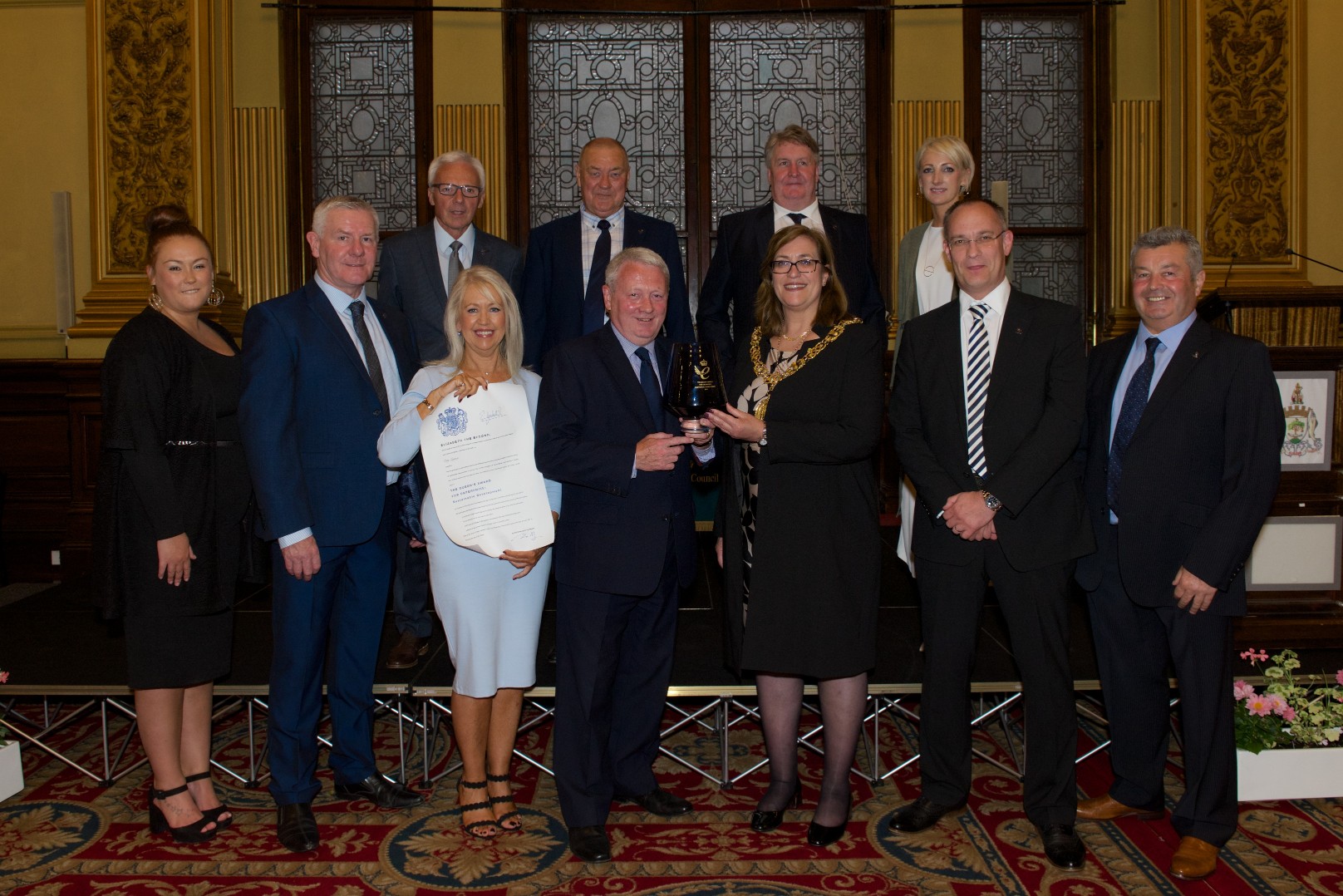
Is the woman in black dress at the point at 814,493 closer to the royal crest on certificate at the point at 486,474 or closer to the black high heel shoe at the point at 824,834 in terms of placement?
the black high heel shoe at the point at 824,834

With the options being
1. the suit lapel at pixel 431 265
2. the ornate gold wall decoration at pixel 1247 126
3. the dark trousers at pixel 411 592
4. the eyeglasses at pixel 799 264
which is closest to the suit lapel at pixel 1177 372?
the eyeglasses at pixel 799 264

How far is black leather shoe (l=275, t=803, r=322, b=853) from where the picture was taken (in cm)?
309

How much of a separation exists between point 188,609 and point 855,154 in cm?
525

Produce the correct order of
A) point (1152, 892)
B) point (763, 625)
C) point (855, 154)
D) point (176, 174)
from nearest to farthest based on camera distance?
point (1152, 892)
point (763, 625)
point (176, 174)
point (855, 154)

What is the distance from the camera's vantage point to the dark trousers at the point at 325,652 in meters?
3.14

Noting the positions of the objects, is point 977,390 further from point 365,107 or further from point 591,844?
point 365,107

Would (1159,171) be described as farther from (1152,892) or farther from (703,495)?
(1152,892)

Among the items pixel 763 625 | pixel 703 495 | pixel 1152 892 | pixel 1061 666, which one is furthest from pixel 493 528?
pixel 703 495

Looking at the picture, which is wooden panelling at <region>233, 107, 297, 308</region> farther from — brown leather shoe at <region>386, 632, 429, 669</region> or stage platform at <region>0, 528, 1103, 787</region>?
brown leather shoe at <region>386, 632, 429, 669</region>

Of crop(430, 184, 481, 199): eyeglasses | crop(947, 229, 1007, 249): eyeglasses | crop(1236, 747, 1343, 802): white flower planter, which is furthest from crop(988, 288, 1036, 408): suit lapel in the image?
crop(430, 184, 481, 199): eyeglasses

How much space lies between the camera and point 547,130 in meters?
7.08

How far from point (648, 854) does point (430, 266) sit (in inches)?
83.3

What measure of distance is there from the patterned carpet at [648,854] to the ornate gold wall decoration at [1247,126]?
4.15 meters

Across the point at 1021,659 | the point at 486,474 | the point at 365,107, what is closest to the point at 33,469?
the point at 365,107
